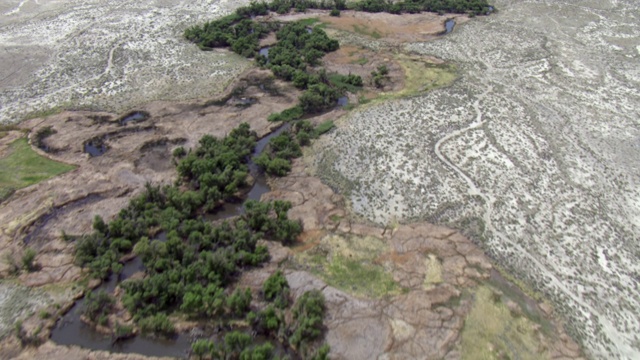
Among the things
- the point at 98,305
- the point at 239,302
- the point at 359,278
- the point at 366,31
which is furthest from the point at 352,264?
the point at 366,31

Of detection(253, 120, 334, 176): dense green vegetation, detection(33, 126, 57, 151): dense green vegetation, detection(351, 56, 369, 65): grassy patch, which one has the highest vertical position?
detection(33, 126, 57, 151): dense green vegetation

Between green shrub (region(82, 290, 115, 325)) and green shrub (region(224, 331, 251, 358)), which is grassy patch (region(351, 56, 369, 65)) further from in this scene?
green shrub (region(224, 331, 251, 358))

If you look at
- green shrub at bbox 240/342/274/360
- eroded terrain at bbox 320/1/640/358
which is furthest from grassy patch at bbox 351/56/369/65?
green shrub at bbox 240/342/274/360

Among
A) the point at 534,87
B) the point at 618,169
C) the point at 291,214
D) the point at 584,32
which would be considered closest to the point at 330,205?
the point at 291,214

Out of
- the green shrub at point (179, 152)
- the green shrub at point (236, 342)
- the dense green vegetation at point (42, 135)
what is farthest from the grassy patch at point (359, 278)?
the dense green vegetation at point (42, 135)

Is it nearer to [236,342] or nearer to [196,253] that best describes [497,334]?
[236,342]

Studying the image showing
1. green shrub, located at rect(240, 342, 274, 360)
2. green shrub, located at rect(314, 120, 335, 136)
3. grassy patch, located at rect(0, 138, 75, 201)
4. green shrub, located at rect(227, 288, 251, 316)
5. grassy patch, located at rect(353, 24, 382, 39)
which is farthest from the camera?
grassy patch, located at rect(353, 24, 382, 39)

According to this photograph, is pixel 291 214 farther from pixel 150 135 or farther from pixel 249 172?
pixel 150 135
